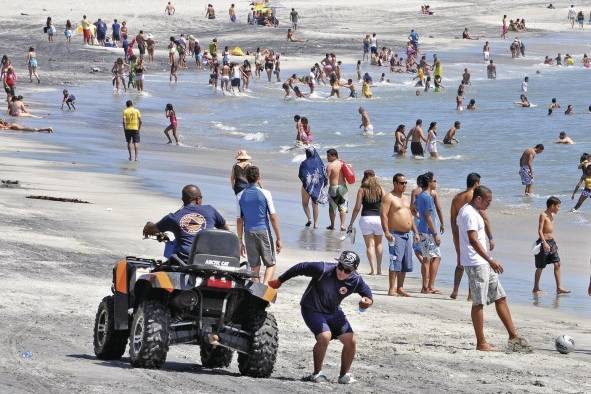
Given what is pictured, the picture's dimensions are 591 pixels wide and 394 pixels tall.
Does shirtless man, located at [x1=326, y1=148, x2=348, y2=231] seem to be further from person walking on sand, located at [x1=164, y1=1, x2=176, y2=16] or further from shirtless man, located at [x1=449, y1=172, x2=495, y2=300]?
person walking on sand, located at [x1=164, y1=1, x2=176, y2=16]

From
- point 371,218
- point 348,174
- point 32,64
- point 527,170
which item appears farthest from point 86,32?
point 371,218

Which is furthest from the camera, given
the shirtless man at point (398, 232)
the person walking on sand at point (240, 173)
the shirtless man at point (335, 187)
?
the shirtless man at point (335, 187)

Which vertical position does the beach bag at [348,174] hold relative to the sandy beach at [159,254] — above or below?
above

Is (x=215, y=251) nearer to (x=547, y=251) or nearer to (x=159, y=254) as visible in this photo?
(x=159, y=254)

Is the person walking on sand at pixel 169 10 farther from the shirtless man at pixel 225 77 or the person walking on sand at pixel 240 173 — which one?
the person walking on sand at pixel 240 173

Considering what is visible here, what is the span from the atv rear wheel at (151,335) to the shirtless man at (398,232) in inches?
220

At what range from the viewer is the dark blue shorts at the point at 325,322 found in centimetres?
968

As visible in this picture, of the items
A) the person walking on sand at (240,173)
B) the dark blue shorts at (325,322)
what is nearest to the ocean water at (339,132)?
→ the person walking on sand at (240,173)

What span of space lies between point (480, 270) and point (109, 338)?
3.52m

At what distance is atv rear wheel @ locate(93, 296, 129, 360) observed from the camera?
9938mm

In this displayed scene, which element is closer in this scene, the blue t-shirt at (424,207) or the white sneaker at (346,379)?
the white sneaker at (346,379)

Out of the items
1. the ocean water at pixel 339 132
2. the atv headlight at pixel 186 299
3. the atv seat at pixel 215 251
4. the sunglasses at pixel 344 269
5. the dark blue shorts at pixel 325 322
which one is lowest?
the ocean water at pixel 339 132

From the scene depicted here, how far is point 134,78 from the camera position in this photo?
161ft

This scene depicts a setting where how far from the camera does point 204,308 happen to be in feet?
31.0
